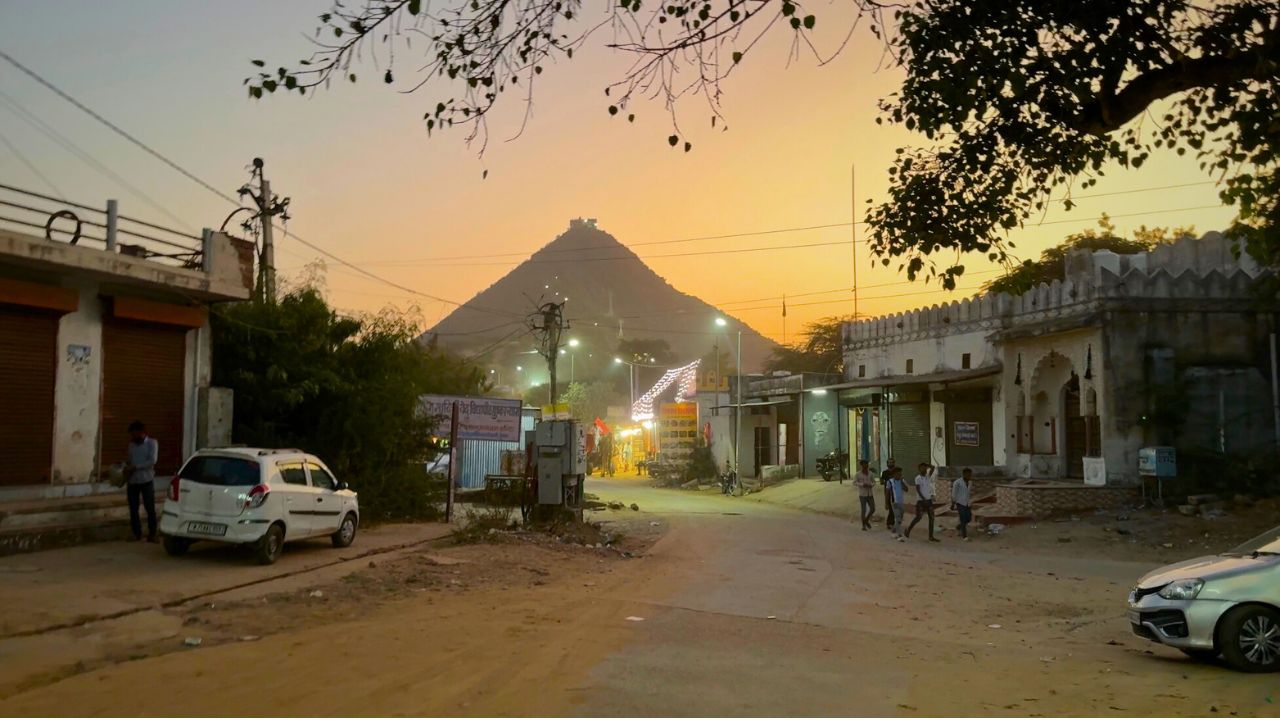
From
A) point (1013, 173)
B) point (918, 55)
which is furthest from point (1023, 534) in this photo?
point (918, 55)

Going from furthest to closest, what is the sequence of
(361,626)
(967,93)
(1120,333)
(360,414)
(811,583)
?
(1120,333) < (360,414) < (811,583) < (361,626) < (967,93)

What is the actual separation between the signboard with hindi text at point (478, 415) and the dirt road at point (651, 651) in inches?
248

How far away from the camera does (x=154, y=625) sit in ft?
29.8

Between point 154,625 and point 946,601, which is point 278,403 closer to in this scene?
point 154,625

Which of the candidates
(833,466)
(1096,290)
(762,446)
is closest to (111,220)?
(1096,290)

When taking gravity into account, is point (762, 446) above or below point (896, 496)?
above

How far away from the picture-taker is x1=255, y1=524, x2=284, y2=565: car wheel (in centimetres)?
1296

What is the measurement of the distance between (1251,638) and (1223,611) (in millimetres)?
294

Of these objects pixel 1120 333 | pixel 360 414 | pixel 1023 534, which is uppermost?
pixel 1120 333

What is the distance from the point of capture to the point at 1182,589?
28.5 ft

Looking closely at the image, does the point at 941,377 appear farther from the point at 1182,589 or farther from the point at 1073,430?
the point at 1182,589

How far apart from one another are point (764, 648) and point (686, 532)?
1413 cm

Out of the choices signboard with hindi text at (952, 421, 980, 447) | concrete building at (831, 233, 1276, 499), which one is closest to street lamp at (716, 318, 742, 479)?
concrete building at (831, 233, 1276, 499)

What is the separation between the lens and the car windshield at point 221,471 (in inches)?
511
